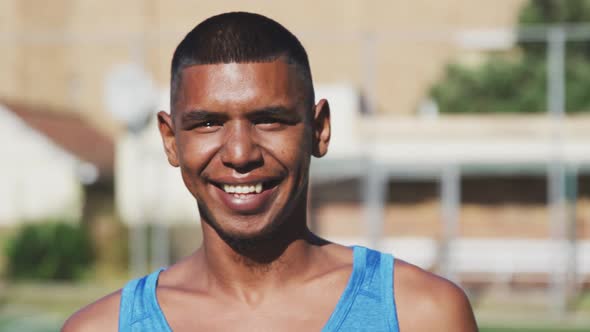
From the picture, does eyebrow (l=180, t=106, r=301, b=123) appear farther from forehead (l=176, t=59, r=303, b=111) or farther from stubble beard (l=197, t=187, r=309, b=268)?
stubble beard (l=197, t=187, r=309, b=268)

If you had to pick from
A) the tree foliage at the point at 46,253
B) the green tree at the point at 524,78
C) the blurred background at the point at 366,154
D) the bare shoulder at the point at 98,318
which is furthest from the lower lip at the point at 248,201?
the green tree at the point at 524,78

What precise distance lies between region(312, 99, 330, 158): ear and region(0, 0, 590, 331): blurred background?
29.4 feet

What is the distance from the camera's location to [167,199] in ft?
51.0

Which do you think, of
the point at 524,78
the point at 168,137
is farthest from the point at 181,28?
the point at 168,137

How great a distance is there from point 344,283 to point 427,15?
25551mm

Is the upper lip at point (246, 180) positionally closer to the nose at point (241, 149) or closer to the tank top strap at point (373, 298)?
the nose at point (241, 149)

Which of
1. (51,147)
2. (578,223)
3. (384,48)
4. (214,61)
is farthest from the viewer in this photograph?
(384,48)

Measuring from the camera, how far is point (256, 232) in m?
1.62

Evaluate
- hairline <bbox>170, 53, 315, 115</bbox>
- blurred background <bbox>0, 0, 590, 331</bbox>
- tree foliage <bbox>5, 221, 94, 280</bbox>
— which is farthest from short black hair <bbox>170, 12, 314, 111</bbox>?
tree foliage <bbox>5, 221, 94, 280</bbox>

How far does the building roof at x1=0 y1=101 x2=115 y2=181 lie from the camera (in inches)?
832

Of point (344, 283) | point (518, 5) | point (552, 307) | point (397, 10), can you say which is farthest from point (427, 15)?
point (344, 283)

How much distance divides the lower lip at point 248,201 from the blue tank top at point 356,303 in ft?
0.74

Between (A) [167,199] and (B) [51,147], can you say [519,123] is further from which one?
(B) [51,147]

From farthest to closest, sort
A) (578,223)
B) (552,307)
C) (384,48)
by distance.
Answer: (384,48), (578,223), (552,307)
